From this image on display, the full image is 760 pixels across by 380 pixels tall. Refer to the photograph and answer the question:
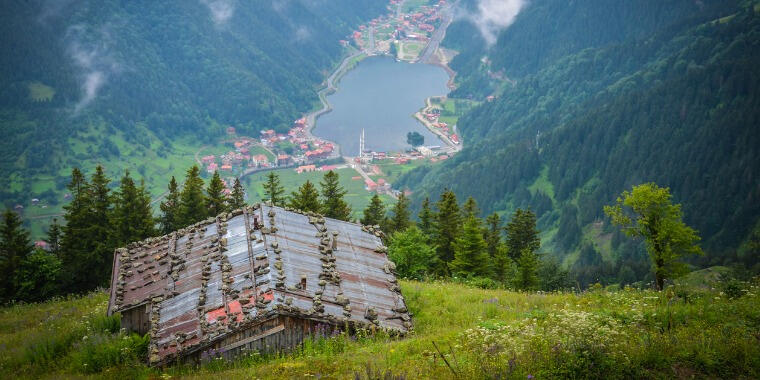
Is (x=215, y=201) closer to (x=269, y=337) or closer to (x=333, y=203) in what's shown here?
(x=333, y=203)

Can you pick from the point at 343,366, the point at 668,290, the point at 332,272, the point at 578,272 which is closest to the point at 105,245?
the point at 332,272

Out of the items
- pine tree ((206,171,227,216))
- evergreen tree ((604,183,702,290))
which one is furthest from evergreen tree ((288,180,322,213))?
evergreen tree ((604,183,702,290))

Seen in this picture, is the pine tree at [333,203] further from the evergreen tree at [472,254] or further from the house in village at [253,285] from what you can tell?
the house in village at [253,285]

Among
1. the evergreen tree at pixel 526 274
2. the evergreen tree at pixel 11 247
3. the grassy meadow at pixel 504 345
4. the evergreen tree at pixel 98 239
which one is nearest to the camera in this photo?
the grassy meadow at pixel 504 345

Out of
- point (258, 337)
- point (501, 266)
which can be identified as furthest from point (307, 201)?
point (258, 337)

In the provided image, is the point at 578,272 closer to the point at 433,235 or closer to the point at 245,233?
the point at 433,235

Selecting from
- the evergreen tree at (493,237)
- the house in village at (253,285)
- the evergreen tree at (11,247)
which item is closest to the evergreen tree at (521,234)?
the evergreen tree at (493,237)
